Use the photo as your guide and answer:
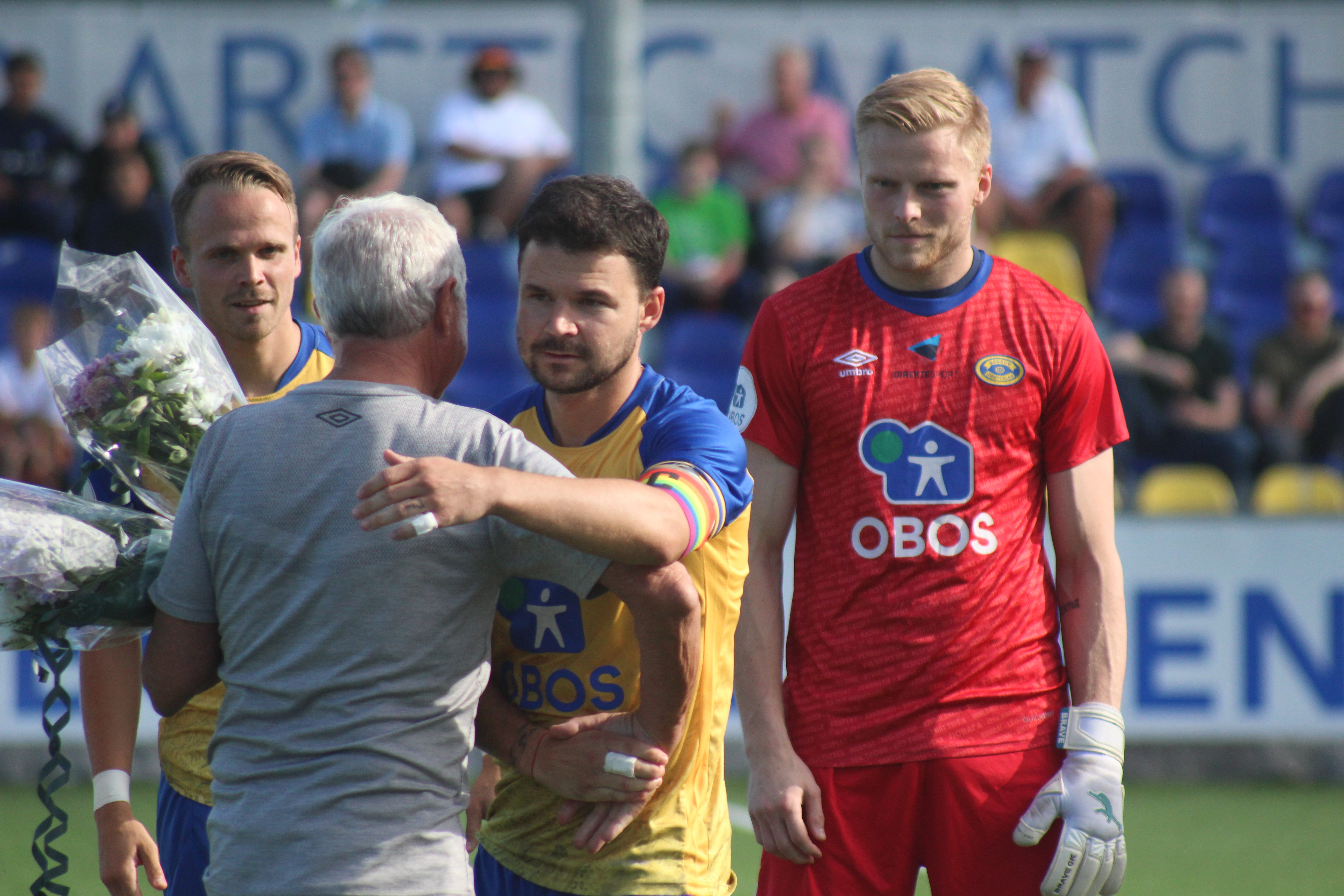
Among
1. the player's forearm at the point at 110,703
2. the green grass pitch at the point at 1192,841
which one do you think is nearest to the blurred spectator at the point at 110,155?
the green grass pitch at the point at 1192,841

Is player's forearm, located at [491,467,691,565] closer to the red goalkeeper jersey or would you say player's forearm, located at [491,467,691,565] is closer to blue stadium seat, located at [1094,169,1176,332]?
the red goalkeeper jersey

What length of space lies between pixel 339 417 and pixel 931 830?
142 centimetres

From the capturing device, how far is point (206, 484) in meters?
2.10

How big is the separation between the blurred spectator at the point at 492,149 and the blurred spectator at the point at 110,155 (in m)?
1.93

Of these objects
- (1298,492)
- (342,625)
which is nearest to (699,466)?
(342,625)

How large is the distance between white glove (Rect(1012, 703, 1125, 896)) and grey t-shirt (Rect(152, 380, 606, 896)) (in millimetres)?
1113

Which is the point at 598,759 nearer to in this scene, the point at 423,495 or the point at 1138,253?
the point at 423,495

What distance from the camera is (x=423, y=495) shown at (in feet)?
6.03

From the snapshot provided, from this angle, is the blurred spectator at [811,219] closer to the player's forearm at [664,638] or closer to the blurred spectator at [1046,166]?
the blurred spectator at [1046,166]

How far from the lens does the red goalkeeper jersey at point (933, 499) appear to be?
2.73 meters

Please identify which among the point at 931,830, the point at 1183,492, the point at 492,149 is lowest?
the point at 1183,492

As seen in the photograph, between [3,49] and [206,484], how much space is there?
10763 millimetres

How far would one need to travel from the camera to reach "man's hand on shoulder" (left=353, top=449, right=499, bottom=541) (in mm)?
1834

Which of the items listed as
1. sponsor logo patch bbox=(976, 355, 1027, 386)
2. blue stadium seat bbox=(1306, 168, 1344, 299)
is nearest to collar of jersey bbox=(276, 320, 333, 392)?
sponsor logo patch bbox=(976, 355, 1027, 386)
